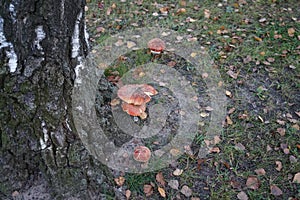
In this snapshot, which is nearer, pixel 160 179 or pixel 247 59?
pixel 160 179

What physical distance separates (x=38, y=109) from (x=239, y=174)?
175 centimetres

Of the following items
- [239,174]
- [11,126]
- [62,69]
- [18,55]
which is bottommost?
[239,174]

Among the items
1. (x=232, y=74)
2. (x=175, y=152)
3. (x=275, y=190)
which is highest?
(x=232, y=74)

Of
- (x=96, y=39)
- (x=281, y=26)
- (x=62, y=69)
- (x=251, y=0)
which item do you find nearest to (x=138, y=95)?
(x=62, y=69)

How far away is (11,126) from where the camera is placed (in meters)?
2.17

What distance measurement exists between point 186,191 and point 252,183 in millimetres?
580

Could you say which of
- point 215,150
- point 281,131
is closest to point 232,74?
point 281,131

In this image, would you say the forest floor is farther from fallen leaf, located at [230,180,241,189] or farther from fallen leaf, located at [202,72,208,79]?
fallen leaf, located at [202,72,208,79]

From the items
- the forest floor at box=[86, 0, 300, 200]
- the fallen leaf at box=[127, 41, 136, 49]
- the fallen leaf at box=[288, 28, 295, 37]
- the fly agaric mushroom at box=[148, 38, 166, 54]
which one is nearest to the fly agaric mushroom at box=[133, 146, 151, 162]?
the forest floor at box=[86, 0, 300, 200]

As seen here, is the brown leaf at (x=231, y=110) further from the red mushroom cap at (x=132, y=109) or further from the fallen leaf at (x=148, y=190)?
the fallen leaf at (x=148, y=190)

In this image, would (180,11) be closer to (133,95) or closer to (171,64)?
(171,64)

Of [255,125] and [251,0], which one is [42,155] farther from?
[251,0]

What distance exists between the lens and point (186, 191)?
265cm

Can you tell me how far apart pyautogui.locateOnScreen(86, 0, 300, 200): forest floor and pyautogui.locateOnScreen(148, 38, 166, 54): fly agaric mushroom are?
0.13 meters
